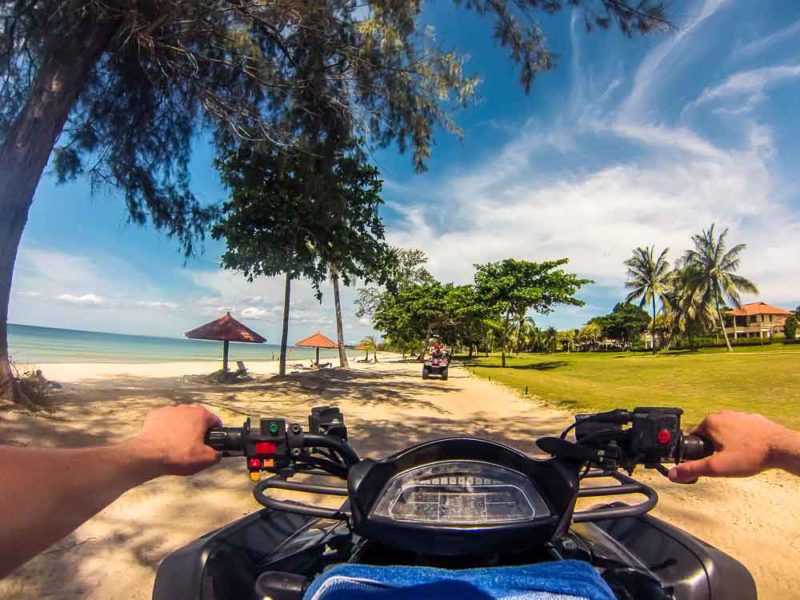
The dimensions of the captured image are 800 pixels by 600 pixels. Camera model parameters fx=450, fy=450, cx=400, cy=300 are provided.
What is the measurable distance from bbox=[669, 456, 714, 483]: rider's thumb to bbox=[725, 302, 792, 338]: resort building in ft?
263

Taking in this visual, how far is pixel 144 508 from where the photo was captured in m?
3.36

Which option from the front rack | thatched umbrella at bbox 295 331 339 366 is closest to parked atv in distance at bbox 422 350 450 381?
thatched umbrella at bbox 295 331 339 366

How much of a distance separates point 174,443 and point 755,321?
88.5m

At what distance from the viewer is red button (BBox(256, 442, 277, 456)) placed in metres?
1.18

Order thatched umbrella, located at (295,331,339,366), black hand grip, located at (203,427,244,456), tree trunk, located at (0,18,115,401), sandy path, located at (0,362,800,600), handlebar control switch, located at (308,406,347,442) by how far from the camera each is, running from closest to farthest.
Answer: black hand grip, located at (203,427,244,456) → handlebar control switch, located at (308,406,347,442) → sandy path, located at (0,362,800,600) → tree trunk, located at (0,18,115,401) → thatched umbrella, located at (295,331,339,366)

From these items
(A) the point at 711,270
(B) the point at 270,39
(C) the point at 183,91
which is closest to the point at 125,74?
(C) the point at 183,91

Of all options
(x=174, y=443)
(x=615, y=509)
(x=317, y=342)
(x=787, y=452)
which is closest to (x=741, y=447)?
(x=787, y=452)

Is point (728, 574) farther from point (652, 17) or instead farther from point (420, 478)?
point (652, 17)

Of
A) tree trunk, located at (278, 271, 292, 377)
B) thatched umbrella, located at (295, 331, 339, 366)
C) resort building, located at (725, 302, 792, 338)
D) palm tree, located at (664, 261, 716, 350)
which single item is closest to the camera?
tree trunk, located at (278, 271, 292, 377)

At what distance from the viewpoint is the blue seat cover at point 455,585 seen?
0.65 m

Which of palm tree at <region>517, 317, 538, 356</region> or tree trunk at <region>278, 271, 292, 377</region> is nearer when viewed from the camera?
tree trunk at <region>278, 271, 292, 377</region>

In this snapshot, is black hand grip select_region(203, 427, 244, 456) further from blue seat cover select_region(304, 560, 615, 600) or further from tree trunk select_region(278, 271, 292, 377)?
tree trunk select_region(278, 271, 292, 377)

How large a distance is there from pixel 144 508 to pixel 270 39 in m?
6.95

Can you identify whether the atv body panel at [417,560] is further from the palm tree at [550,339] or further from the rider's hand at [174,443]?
the palm tree at [550,339]
